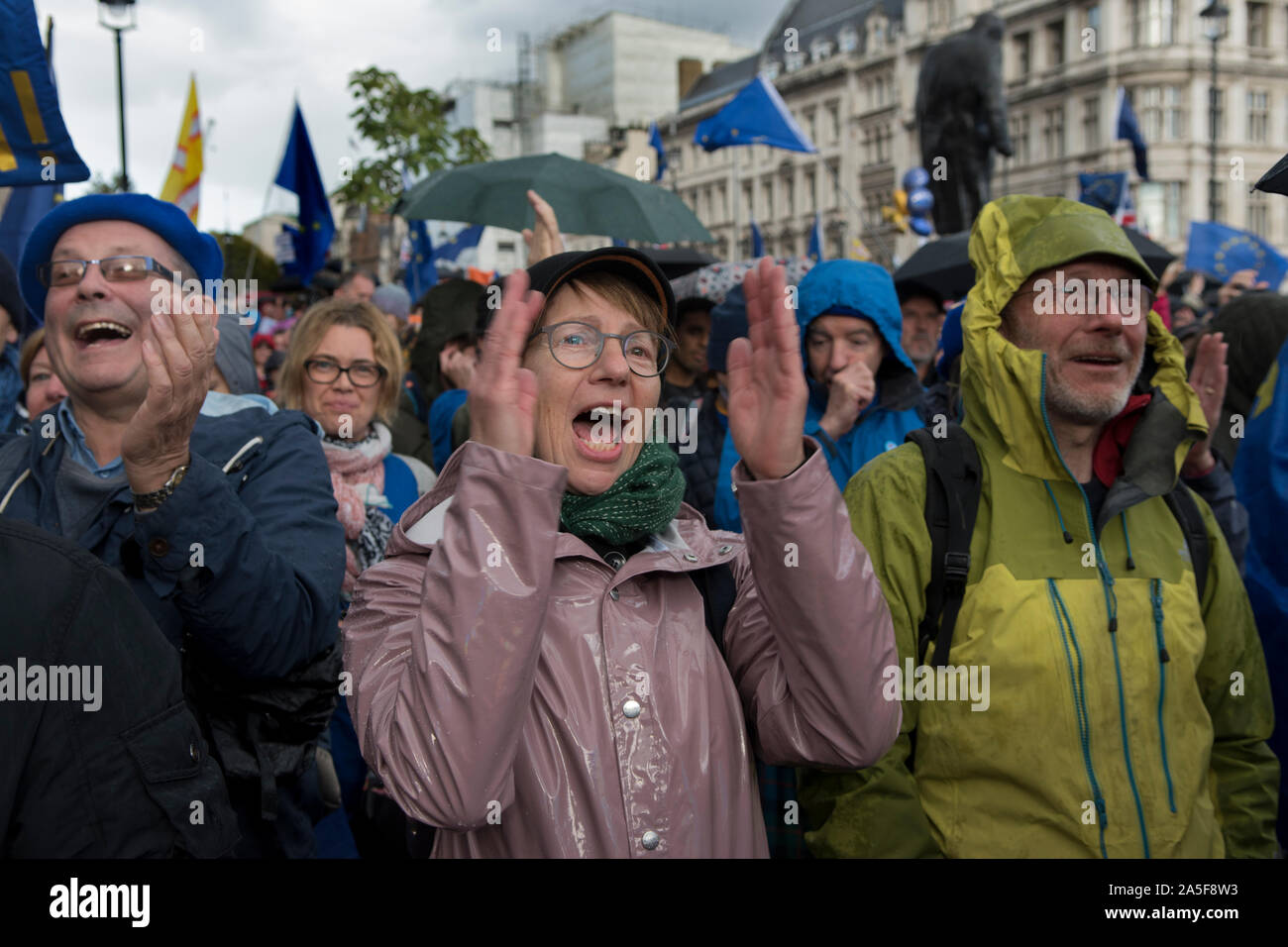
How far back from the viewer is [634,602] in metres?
1.96

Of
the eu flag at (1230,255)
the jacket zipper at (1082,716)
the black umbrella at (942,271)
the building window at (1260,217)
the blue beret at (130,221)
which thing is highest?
the building window at (1260,217)

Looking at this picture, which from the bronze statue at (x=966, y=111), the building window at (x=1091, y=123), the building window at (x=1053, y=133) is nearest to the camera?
the bronze statue at (x=966, y=111)

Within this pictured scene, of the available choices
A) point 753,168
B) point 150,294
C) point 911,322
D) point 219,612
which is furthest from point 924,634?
point 753,168

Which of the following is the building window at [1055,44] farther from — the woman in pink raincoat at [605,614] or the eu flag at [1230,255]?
the woman in pink raincoat at [605,614]

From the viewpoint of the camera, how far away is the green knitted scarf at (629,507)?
1.97m

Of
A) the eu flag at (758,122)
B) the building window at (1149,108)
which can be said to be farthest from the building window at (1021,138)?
the eu flag at (758,122)

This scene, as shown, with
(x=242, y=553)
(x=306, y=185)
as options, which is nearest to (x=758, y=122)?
(x=306, y=185)

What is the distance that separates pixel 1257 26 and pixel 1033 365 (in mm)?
60286

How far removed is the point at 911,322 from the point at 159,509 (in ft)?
15.9

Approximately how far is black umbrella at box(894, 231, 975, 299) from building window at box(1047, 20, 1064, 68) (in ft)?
175

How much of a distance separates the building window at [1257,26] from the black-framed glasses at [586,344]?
2377 inches

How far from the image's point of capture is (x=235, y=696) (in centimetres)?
239

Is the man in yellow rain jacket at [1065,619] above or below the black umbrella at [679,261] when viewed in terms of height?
below
